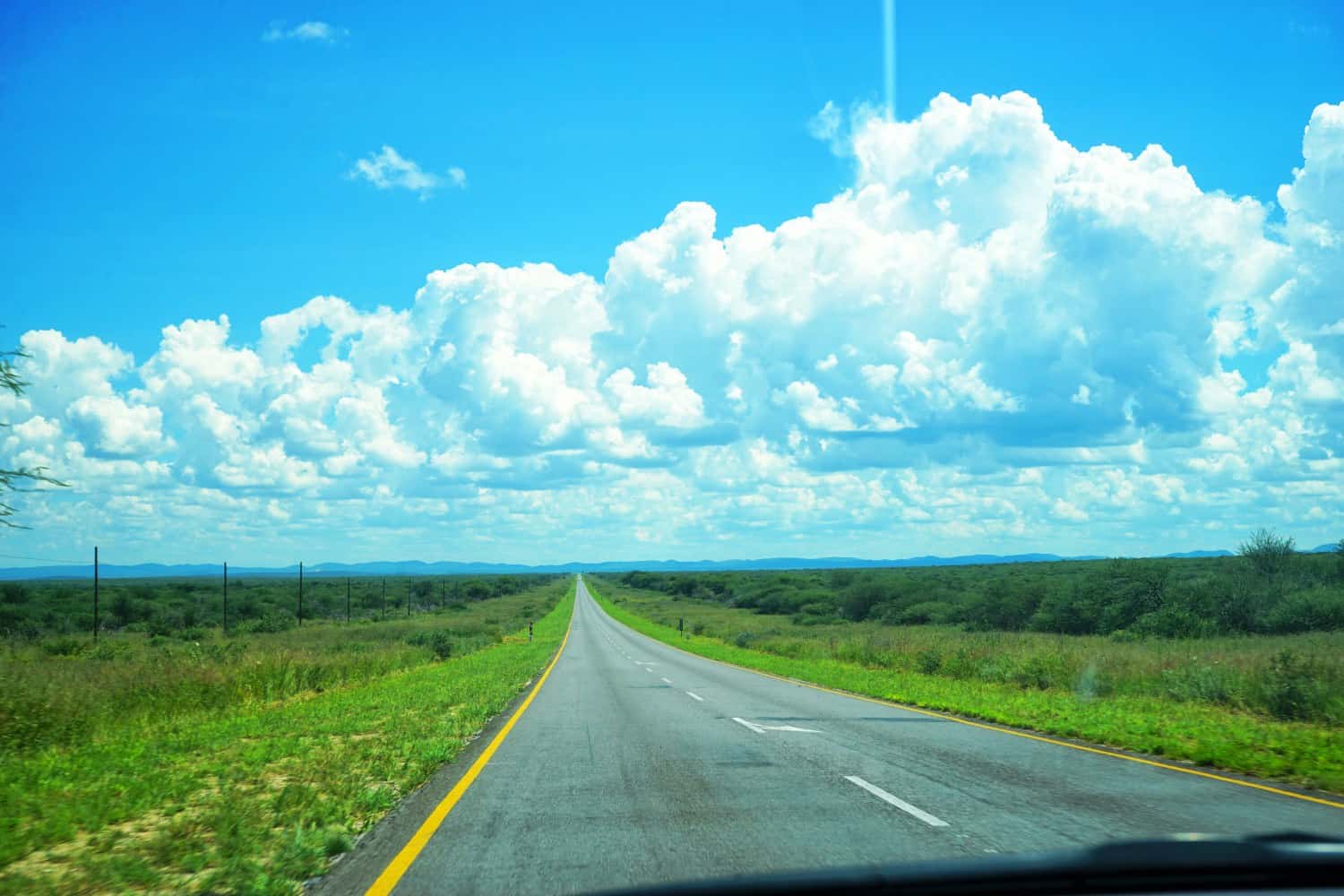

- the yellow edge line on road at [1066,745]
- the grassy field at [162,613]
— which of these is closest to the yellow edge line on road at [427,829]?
the yellow edge line on road at [1066,745]

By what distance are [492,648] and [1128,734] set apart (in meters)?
33.7

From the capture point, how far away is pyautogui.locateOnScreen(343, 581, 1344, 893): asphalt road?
6371 mm

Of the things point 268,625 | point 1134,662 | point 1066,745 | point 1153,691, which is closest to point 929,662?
point 1134,662

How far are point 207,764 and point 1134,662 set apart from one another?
20384mm

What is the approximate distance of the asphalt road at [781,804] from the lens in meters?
6.37

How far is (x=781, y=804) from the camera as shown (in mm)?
8305

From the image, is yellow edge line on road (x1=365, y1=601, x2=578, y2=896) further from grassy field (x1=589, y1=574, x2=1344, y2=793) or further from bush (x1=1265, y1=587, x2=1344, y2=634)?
bush (x1=1265, y1=587, x2=1344, y2=634)

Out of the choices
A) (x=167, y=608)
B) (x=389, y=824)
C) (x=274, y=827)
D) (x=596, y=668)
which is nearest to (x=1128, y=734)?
(x=389, y=824)

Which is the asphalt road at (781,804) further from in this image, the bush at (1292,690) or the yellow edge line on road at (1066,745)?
the bush at (1292,690)

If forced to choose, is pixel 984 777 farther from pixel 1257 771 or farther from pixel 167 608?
pixel 167 608

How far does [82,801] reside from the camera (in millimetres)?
8414

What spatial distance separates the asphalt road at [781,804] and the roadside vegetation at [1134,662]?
1711 mm

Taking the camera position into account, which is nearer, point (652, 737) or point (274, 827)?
point (274, 827)

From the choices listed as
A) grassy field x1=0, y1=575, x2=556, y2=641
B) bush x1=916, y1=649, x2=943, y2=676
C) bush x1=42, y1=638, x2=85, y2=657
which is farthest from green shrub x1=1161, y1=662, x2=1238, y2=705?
grassy field x1=0, y1=575, x2=556, y2=641
